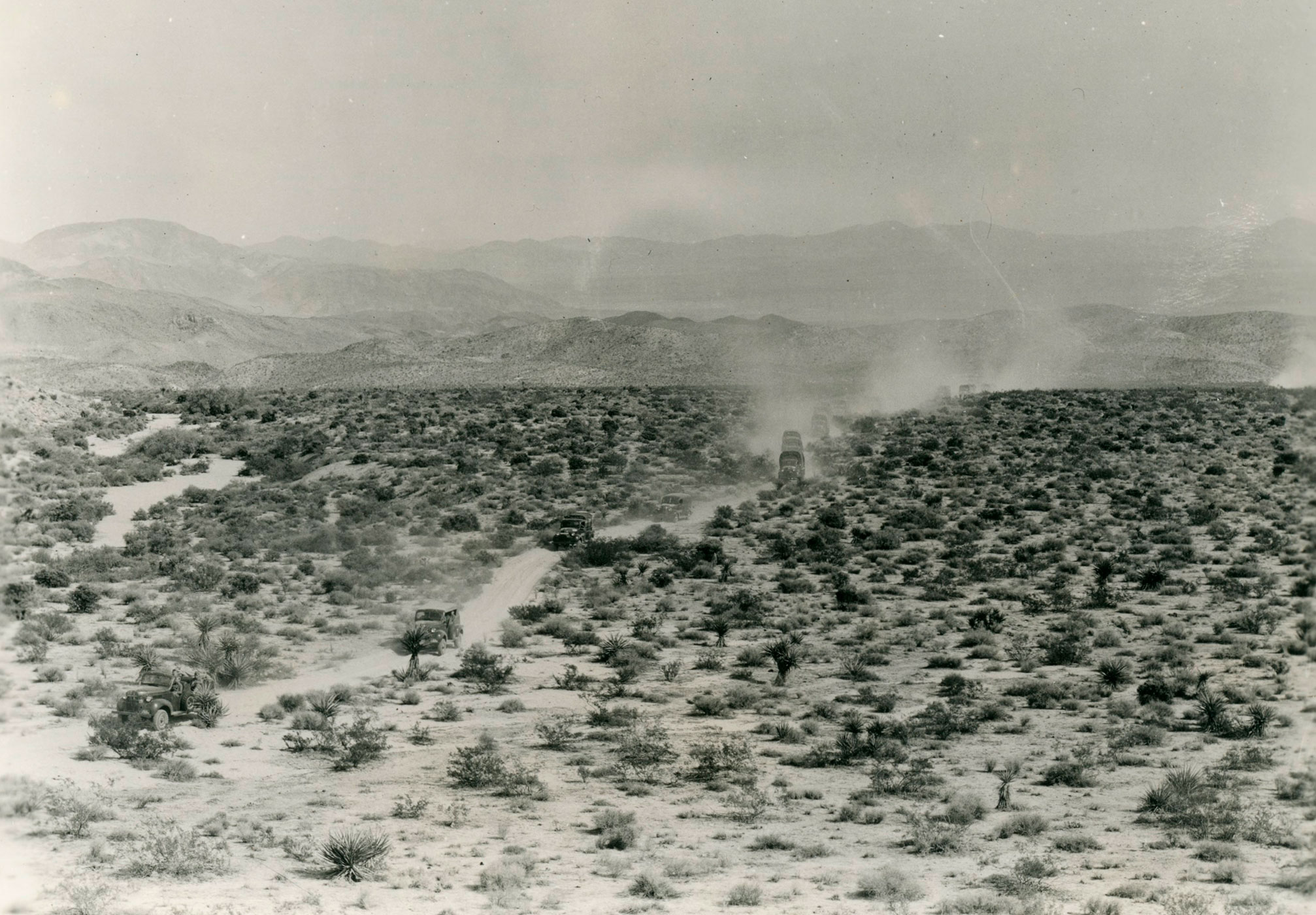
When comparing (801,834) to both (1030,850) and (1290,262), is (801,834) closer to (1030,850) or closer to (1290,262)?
(1030,850)

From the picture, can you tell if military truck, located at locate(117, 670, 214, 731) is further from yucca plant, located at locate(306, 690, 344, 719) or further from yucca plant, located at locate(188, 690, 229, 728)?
yucca plant, located at locate(306, 690, 344, 719)

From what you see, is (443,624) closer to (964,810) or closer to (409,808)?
(409,808)

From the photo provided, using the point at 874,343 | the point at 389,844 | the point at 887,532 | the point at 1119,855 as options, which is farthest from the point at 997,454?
the point at 874,343

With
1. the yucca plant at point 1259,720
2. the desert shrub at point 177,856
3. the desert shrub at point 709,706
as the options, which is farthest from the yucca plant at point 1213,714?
the desert shrub at point 177,856

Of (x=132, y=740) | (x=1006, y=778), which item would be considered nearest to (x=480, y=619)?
(x=132, y=740)

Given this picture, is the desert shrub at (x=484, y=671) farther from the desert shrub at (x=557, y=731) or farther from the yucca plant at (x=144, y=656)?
the yucca plant at (x=144, y=656)

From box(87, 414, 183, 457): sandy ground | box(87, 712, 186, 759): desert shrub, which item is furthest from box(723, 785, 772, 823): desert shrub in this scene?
box(87, 414, 183, 457): sandy ground
